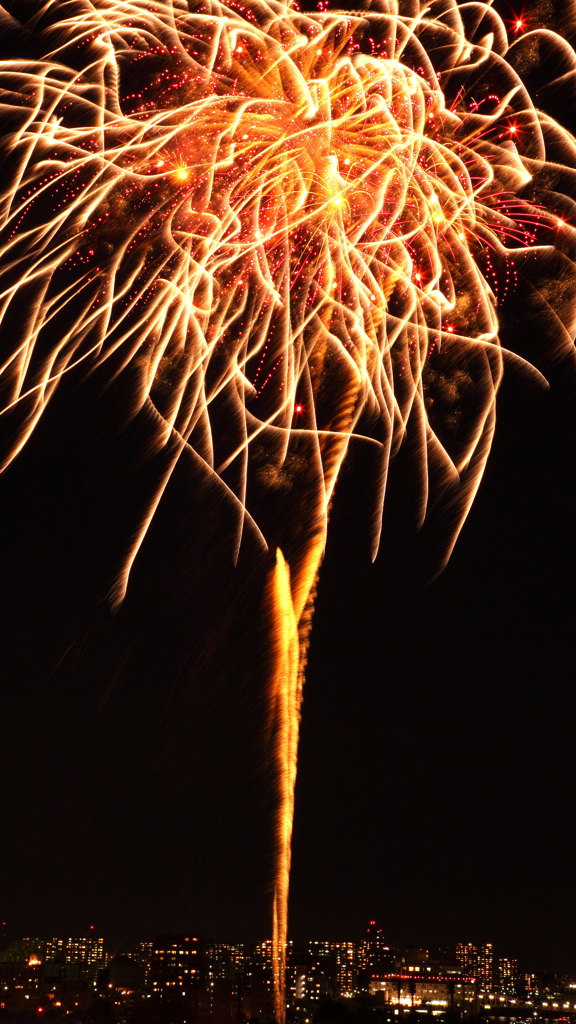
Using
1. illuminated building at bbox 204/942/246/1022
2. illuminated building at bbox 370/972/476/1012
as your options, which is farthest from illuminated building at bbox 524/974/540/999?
illuminated building at bbox 204/942/246/1022

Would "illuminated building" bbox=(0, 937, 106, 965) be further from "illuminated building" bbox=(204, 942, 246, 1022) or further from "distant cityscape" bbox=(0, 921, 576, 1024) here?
"illuminated building" bbox=(204, 942, 246, 1022)

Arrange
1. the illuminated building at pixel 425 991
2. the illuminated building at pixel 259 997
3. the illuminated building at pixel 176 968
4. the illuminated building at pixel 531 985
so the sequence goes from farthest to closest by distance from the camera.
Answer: the illuminated building at pixel 531 985 → the illuminated building at pixel 425 991 → the illuminated building at pixel 176 968 → the illuminated building at pixel 259 997

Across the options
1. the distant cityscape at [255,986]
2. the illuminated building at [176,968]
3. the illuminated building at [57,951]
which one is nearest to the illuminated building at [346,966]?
the distant cityscape at [255,986]

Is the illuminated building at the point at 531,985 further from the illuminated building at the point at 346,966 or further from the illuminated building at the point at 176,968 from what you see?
the illuminated building at the point at 176,968

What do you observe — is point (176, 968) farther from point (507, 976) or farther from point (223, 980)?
point (507, 976)

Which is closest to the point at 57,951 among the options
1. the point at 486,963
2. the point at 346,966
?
the point at 346,966

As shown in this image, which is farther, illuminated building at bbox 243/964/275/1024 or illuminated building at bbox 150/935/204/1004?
illuminated building at bbox 150/935/204/1004
